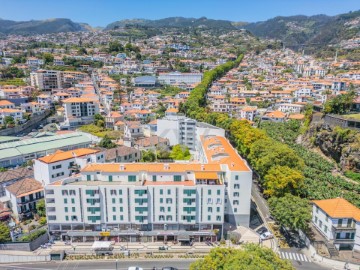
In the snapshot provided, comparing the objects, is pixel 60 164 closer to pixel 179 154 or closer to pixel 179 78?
pixel 179 154

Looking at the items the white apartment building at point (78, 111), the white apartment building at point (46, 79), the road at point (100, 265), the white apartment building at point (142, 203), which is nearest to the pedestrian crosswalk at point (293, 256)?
the white apartment building at point (142, 203)

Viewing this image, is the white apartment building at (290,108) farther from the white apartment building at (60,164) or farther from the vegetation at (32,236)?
the vegetation at (32,236)

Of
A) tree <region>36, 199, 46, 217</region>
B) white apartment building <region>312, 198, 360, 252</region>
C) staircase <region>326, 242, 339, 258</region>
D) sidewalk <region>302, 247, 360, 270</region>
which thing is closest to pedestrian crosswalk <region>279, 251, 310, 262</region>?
sidewalk <region>302, 247, 360, 270</region>

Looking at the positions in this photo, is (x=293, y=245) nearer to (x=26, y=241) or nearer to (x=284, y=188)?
(x=284, y=188)

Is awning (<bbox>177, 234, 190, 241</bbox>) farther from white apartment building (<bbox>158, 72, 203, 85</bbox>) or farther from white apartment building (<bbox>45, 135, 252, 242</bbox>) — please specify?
white apartment building (<bbox>158, 72, 203, 85</bbox>)

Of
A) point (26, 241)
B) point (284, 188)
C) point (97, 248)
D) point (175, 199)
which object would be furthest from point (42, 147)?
point (284, 188)

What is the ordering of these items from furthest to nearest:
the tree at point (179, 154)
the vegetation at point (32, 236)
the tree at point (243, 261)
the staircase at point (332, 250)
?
the tree at point (179, 154) → the vegetation at point (32, 236) → the staircase at point (332, 250) → the tree at point (243, 261)
